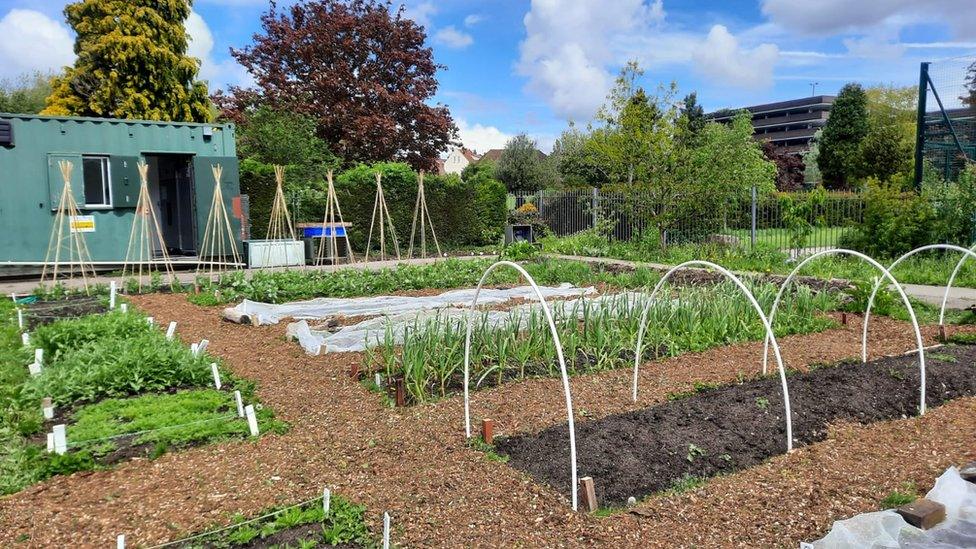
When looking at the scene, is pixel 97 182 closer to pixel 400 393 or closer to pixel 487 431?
pixel 400 393

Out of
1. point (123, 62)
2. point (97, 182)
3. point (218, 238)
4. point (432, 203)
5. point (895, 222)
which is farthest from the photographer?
point (123, 62)

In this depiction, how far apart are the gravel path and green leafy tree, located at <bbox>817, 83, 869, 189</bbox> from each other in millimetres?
38580

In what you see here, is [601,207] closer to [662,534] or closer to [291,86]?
[291,86]

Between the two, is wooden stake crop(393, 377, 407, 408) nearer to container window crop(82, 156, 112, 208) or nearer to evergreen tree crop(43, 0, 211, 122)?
container window crop(82, 156, 112, 208)

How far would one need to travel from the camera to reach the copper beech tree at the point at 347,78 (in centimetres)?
2322

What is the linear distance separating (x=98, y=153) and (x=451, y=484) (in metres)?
12.3

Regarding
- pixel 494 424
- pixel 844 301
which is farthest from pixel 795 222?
pixel 494 424

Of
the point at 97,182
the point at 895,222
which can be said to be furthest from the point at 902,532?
the point at 97,182

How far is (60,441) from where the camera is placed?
153 inches

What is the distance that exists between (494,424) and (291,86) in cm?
2167

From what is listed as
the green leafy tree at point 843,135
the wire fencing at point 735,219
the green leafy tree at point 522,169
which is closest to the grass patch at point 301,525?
the wire fencing at point 735,219

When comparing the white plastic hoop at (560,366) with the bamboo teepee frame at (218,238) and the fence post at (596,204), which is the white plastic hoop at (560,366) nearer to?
the bamboo teepee frame at (218,238)

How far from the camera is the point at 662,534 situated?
2.88 meters

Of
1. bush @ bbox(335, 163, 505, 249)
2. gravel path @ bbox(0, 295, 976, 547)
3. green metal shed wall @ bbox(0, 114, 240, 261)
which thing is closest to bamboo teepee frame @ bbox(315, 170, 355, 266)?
bush @ bbox(335, 163, 505, 249)
